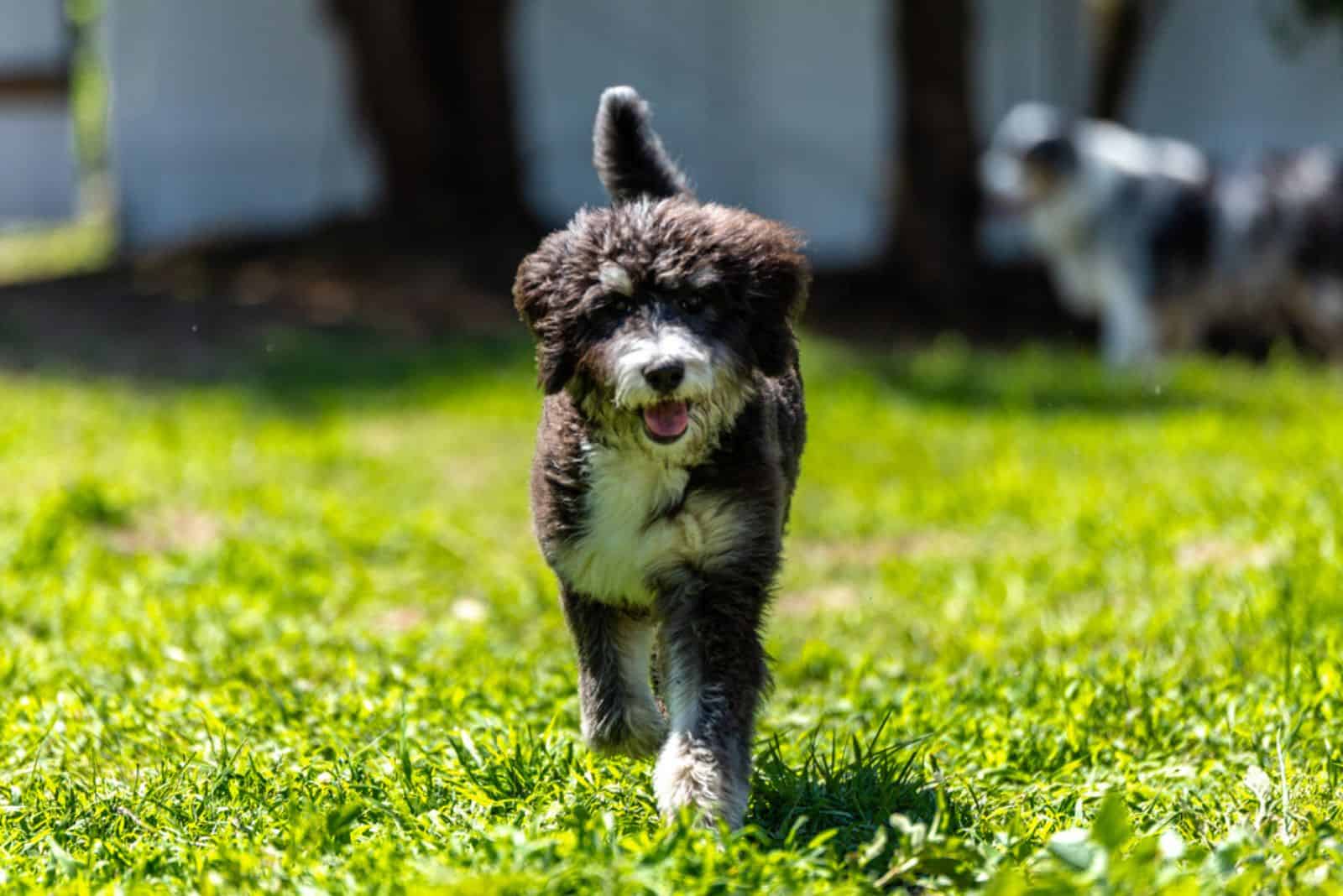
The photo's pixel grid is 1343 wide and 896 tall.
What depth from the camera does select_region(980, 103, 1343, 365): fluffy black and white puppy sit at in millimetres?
11781

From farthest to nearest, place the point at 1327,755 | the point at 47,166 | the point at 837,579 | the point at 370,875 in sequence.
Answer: the point at 47,166
the point at 837,579
the point at 1327,755
the point at 370,875

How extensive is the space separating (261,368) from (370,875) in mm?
9263

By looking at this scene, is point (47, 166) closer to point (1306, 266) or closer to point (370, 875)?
point (1306, 266)

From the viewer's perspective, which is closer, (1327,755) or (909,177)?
(1327,755)

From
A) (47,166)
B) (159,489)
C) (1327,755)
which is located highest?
(1327,755)

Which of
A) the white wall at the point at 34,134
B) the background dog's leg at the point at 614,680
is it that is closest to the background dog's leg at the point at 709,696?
the background dog's leg at the point at 614,680

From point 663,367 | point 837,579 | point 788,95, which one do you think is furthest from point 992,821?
point 788,95

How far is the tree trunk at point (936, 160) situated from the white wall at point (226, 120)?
199 inches

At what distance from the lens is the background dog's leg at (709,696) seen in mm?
3516

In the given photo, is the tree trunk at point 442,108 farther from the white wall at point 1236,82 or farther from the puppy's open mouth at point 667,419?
the puppy's open mouth at point 667,419

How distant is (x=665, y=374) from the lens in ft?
11.2

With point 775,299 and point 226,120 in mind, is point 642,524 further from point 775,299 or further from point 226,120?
point 226,120

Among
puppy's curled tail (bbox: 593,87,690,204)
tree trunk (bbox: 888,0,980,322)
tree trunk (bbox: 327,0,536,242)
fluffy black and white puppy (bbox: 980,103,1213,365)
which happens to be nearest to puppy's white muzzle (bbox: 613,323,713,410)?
puppy's curled tail (bbox: 593,87,690,204)

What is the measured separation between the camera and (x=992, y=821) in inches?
144
